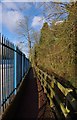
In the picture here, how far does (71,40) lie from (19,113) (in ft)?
14.9

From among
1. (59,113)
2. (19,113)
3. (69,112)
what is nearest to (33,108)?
(19,113)

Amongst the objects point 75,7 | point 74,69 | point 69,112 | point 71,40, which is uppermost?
point 75,7

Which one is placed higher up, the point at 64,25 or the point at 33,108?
the point at 64,25

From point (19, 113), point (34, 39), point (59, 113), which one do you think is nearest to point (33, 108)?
point (19, 113)

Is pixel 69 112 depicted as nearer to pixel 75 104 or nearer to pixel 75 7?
pixel 75 104

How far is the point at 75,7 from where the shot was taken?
11.4m

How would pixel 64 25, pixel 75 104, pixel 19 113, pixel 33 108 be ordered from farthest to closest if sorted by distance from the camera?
pixel 64 25 → pixel 33 108 → pixel 19 113 → pixel 75 104

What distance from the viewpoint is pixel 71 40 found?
12.5 metres

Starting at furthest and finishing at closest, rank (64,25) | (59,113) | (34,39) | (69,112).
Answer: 1. (34,39)
2. (64,25)
3. (59,113)
4. (69,112)

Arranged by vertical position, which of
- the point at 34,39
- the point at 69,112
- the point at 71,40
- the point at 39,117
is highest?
the point at 34,39

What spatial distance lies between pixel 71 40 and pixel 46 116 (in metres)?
4.72

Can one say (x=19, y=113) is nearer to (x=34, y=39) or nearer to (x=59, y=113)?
(x=59, y=113)

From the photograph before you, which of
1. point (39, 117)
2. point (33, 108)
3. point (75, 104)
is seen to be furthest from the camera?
point (33, 108)

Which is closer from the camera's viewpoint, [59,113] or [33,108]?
[59,113]
